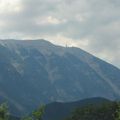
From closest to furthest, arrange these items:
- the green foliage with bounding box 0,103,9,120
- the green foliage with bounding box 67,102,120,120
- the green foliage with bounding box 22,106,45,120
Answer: the green foliage with bounding box 22,106,45,120 < the green foliage with bounding box 0,103,9,120 < the green foliage with bounding box 67,102,120,120

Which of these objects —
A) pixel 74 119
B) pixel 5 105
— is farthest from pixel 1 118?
pixel 74 119

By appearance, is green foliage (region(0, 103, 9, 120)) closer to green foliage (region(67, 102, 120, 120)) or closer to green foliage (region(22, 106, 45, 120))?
green foliage (region(22, 106, 45, 120))

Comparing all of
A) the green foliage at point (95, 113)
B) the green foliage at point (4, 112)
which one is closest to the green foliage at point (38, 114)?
the green foliage at point (4, 112)

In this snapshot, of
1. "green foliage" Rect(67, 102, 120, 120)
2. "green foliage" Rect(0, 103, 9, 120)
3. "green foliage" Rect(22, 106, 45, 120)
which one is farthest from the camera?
"green foliage" Rect(67, 102, 120, 120)

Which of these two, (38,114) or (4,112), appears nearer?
(38,114)

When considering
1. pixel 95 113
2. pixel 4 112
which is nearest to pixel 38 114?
pixel 4 112

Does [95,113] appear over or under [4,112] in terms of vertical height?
under

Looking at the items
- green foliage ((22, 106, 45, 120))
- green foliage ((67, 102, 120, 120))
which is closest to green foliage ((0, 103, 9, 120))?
green foliage ((22, 106, 45, 120))

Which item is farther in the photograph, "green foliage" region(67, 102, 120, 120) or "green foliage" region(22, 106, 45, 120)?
"green foliage" region(67, 102, 120, 120)

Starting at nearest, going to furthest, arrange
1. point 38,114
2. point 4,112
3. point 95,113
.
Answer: point 38,114, point 4,112, point 95,113

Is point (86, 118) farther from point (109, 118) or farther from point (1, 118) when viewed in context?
Answer: point (1, 118)

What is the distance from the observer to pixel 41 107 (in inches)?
1208

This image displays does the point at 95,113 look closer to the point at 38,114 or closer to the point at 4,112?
the point at 4,112

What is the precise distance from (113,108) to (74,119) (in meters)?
15.6
